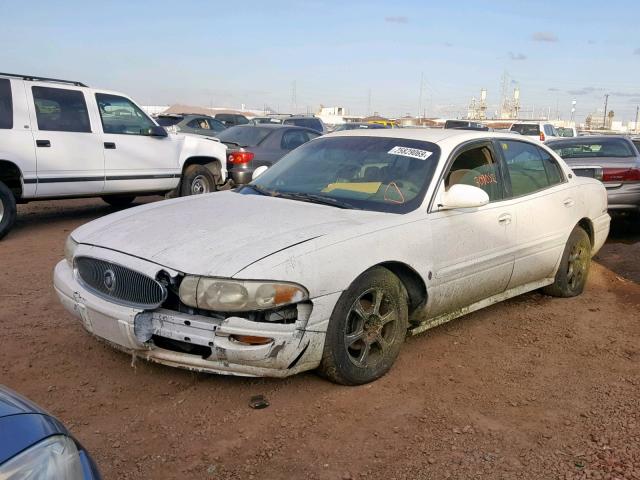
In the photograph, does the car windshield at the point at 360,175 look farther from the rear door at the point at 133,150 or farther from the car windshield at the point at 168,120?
the car windshield at the point at 168,120

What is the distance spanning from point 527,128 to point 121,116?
2026cm

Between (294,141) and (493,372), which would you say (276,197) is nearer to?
(493,372)

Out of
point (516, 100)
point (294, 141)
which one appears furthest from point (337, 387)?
point (516, 100)

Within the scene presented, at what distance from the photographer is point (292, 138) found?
11430mm

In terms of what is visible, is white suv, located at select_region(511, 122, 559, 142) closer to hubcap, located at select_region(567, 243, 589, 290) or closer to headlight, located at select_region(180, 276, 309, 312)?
hubcap, located at select_region(567, 243, 589, 290)

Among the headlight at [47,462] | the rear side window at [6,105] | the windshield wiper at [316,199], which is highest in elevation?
the rear side window at [6,105]

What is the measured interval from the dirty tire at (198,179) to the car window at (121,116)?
1.03 metres

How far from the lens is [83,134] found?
26.9 ft

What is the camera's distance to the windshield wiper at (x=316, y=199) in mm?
4125

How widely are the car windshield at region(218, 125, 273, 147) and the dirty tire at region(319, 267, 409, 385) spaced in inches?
306

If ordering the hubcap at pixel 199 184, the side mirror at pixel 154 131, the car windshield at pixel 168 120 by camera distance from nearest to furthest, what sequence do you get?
the side mirror at pixel 154 131, the hubcap at pixel 199 184, the car windshield at pixel 168 120

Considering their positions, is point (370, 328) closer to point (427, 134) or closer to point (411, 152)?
point (411, 152)

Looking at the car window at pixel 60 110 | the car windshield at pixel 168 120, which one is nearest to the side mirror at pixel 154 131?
the car window at pixel 60 110

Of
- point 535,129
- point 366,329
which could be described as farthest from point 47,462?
point 535,129
